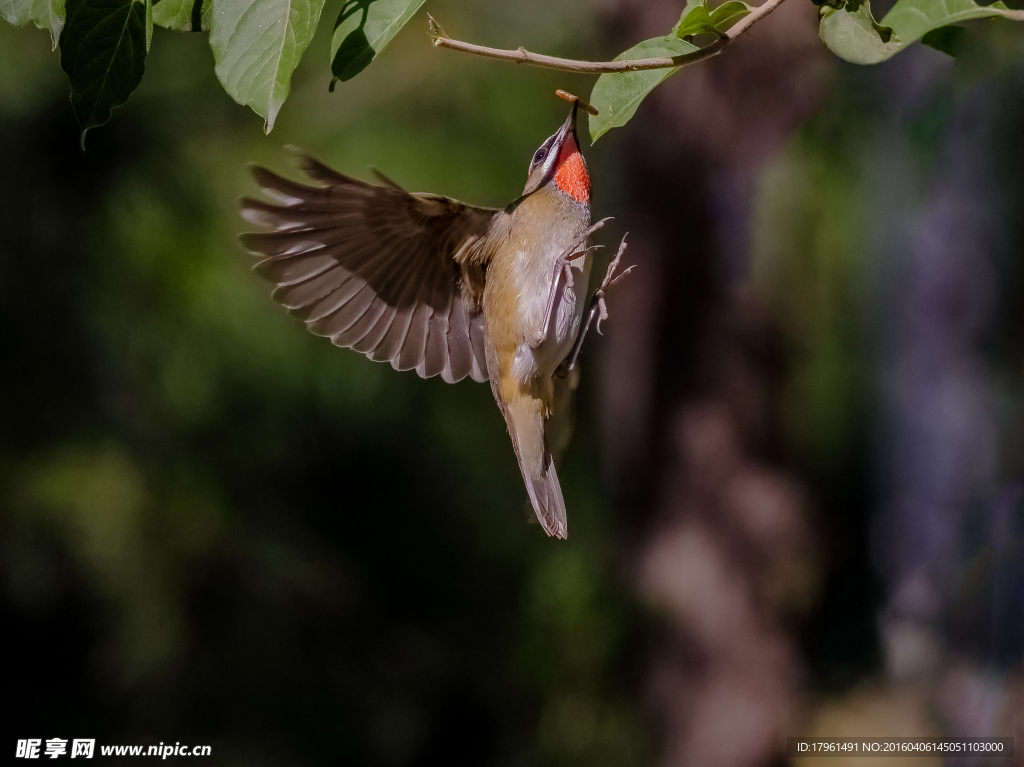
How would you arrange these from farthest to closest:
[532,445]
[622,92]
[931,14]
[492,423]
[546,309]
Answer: [492,423] → [532,445] → [546,309] → [622,92] → [931,14]

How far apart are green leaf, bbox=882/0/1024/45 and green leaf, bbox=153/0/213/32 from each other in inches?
21.7

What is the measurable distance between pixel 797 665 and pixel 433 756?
1.40 meters

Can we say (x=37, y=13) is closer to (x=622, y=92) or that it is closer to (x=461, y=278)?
(x=622, y=92)

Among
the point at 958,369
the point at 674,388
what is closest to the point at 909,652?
the point at 958,369

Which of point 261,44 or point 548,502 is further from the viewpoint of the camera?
point 548,502

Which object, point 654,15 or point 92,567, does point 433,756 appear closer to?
point 92,567

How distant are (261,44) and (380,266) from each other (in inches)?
21.1

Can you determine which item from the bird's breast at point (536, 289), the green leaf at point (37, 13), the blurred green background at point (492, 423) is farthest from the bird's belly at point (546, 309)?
the blurred green background at point (492, 423)

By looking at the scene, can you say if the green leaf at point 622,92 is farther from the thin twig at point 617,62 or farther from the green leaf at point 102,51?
the green leaf at point 102,51

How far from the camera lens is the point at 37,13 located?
788 mm

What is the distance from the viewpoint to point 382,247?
4.01 ft

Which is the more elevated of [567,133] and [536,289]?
[567,133]

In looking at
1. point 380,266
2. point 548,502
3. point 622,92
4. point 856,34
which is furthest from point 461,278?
point 856,34

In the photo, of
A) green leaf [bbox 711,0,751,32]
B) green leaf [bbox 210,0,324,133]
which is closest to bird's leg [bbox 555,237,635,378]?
green leaf [bbox 711,0,751,32]
